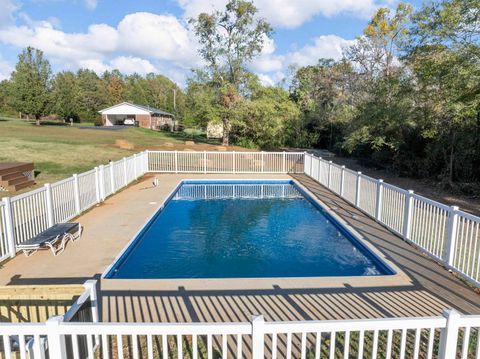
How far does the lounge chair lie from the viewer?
591 centimetres

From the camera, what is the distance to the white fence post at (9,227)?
18.9ft

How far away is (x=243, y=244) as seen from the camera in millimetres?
8234

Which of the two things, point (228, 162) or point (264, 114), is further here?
point (264, 114)

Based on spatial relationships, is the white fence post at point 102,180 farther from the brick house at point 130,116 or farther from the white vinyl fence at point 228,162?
the brick house at point 130,116

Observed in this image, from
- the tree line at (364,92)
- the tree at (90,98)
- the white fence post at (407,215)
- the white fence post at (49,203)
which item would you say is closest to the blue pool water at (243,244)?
the white fence post at (407,215)

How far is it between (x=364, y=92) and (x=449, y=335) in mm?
23471

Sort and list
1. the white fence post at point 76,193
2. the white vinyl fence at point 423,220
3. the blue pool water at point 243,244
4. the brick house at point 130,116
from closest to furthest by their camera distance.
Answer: the white vinyl fence at point 423,220
the blue pool water at point 243,244
the white fence post at point 76,193
the brick house at point 130,116

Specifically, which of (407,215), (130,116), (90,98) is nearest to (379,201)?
(407,215)

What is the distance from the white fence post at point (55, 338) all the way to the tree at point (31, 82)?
4448 cm

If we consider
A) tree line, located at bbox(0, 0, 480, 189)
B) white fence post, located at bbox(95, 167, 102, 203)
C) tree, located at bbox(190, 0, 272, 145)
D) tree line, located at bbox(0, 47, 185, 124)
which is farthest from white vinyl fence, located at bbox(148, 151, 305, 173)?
tree line, located at bbox(0, 47, 185, 124)

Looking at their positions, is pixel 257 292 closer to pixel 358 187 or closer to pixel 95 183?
pixel 358 187

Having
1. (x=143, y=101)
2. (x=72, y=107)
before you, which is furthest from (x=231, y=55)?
(x=143, y=101)

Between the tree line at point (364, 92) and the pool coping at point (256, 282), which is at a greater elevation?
the tree line at point (364, 92)

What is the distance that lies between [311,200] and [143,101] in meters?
58.8
